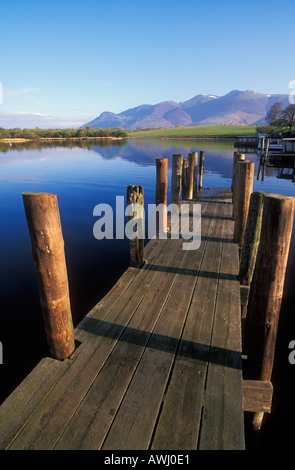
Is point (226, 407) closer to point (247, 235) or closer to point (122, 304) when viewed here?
point (122, 304)

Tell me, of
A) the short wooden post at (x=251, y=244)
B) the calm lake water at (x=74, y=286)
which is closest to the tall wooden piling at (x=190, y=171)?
the calm lake water at (x=74, y=286)

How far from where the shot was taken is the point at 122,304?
439cm

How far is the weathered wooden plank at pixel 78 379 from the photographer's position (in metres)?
2.45

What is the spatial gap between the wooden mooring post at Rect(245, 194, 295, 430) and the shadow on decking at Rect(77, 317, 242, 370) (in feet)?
1.26

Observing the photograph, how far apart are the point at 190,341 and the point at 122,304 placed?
1.36m

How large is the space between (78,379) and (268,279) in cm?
262

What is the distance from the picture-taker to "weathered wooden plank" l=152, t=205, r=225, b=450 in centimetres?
242

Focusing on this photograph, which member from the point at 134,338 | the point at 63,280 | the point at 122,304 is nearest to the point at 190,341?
the point at 134,338

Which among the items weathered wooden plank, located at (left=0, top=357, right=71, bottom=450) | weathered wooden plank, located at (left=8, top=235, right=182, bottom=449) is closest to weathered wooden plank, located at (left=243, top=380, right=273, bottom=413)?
weathered wooden plank, located at (left=8, top=235, right=182, bottom=449)

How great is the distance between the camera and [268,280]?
3.20m

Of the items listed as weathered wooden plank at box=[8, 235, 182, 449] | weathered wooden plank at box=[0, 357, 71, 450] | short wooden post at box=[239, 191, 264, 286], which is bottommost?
weathered wooden plank at box=[0, 357, 71, 450]

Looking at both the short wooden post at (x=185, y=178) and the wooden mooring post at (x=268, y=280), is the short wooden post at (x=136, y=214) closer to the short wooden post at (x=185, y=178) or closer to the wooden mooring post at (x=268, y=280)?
the wooden mooring post at (x=268, y=280)

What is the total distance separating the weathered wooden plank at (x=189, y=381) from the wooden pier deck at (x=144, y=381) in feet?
0.03

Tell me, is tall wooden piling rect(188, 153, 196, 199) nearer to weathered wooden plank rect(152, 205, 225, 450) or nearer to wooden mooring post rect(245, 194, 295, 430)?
weathered wooden plank rect(152, 205, 225, 450)
